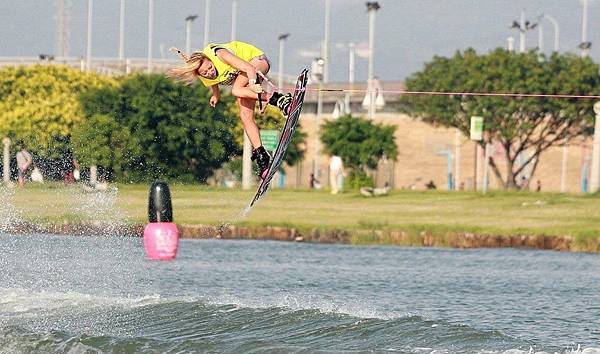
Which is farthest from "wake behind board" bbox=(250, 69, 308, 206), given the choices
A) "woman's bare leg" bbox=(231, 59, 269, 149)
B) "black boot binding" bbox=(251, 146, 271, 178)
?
"woman's bare leg" bbox=(231, 59, 269, 149)

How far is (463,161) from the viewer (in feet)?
268

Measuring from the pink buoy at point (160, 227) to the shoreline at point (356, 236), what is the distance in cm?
1317

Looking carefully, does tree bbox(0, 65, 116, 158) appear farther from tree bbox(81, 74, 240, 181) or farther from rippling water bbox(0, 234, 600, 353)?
rippling water bbox(0, 234, 600, 353)

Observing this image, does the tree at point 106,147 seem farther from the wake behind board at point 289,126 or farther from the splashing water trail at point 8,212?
the wake behind board at point 289,126

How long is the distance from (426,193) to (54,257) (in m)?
23.5

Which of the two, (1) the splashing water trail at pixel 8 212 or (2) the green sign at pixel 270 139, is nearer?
(2) the green sign at pixel 270 139

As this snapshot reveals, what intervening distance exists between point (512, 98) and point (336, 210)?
24428 mm

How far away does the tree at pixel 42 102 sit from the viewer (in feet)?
177

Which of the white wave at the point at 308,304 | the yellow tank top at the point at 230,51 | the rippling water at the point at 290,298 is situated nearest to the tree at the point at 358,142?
the rippling water at the point at 290,298

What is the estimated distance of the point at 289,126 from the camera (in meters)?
13.6

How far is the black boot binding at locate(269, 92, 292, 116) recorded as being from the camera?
1354 cm

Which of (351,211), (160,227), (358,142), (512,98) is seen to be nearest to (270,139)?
(160,227)

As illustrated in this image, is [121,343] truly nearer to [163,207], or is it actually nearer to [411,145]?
[163,207]

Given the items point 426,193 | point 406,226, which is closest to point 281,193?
point 426,193
